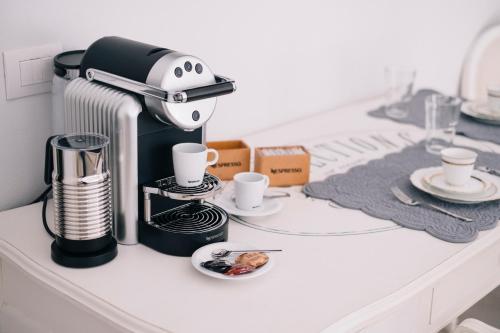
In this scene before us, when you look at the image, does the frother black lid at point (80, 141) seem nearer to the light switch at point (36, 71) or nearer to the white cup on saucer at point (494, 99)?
the light switch at point (36, 71)

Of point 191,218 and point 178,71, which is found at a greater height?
point 178,71

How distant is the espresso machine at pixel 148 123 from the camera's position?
4.02 feet

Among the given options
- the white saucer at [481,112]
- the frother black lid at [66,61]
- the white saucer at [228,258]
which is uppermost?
the frother black lid at [66,61]

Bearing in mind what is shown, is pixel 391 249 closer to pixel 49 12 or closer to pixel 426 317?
pixel 426 317

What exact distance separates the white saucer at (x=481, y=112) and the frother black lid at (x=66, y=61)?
1.12 m

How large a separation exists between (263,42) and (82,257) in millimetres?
912

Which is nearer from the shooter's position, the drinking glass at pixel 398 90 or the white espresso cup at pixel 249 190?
the white espresso cup at pixel 249 190

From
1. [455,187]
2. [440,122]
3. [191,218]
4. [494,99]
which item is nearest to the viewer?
[191,218]

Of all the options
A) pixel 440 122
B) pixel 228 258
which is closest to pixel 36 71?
pixel 228 258

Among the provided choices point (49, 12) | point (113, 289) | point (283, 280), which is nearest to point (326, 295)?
point (283, 280)

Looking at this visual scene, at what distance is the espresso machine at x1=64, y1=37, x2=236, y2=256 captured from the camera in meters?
1.23

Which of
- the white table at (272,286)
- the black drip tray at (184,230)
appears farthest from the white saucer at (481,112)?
the black drip tray at (184,230)

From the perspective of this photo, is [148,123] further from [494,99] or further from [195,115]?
[494,99]

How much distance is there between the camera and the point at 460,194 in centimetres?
153
